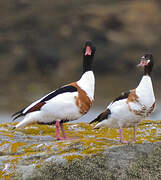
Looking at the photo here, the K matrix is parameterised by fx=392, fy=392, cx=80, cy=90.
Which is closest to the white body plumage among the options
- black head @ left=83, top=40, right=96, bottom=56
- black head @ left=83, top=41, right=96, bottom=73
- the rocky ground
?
the rocky ground

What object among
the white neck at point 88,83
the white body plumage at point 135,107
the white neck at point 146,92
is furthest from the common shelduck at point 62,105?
the white neck at point 146,92

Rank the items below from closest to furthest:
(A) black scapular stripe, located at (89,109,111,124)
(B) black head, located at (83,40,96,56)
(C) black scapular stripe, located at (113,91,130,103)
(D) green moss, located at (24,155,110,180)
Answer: (D) green moss, located at (24,155,110,180) → (C) black scapular stripe, located at (113,91,130,103) → (A) black scapular stripe, located at (89,109,111,124) → (B) black head, located at (83,40,96,56)

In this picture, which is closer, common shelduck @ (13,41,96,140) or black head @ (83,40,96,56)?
common shelduck @ (13,41,96,140)

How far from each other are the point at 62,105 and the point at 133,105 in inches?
62.5

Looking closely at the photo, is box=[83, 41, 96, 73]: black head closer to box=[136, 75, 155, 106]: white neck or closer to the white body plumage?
the white body plumage

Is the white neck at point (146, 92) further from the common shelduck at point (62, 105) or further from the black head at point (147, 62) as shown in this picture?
the common shelduck at point (62, 105)

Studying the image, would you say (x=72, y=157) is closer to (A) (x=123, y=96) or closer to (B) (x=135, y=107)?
(B) (x=135, y=107)

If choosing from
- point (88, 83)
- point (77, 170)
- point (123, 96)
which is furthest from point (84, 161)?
point (88, 83)

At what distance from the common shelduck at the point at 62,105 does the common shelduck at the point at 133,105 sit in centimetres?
56

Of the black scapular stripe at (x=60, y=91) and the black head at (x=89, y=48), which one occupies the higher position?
the black head at (x=89, y=48)

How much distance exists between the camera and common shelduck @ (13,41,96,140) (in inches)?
350

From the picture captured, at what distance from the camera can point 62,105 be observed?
8836 millimetres

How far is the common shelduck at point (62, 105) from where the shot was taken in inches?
350

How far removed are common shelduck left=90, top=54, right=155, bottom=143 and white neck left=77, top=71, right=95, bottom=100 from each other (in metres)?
0.55
